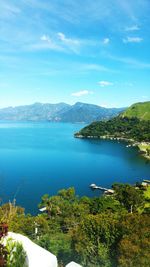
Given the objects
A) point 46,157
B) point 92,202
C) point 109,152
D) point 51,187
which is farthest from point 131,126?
point 92,202

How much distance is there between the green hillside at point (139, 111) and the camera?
17062 cm

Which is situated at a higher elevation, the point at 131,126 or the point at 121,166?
the point at 131,126

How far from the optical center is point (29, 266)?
5816 mm

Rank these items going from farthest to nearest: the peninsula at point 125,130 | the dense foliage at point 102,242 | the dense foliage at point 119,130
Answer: the dense foliage at point 119,130 < the peninsula at point 125,130 < the dense foliage at point 102,242

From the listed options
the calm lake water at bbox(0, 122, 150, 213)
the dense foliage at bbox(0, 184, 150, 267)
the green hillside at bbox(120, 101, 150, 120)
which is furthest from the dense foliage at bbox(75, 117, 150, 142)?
the dense foliage at bbox(0, 184, 150, 267)

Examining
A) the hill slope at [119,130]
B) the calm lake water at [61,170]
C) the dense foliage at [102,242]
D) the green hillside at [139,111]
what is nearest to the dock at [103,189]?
the calm lake water at [61,170]

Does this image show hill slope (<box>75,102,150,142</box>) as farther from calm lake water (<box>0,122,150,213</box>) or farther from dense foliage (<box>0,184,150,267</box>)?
dense foliage (<box>0,184,150,267</box>)

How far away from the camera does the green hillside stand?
171 m

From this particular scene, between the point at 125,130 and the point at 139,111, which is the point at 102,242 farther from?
the point at 139,111

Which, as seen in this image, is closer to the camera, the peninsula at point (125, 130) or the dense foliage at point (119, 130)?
the peninsula at point (125, 130)

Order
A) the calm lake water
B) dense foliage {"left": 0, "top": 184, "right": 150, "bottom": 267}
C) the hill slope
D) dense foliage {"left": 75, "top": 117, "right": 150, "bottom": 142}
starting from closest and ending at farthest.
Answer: dense foliage {"left": 0, "top": 184, "right": 150, "bottom": 267}, the calm lake water, the hill slope, dense foliage {"left": 75, "top": 117, "right": 150, "bottom": 142}

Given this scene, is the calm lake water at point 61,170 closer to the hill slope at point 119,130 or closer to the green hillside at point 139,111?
the hill slope at point 119,130

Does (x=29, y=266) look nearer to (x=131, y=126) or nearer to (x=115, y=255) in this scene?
(x=115, y=255)

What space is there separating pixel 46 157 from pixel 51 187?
32502mm
